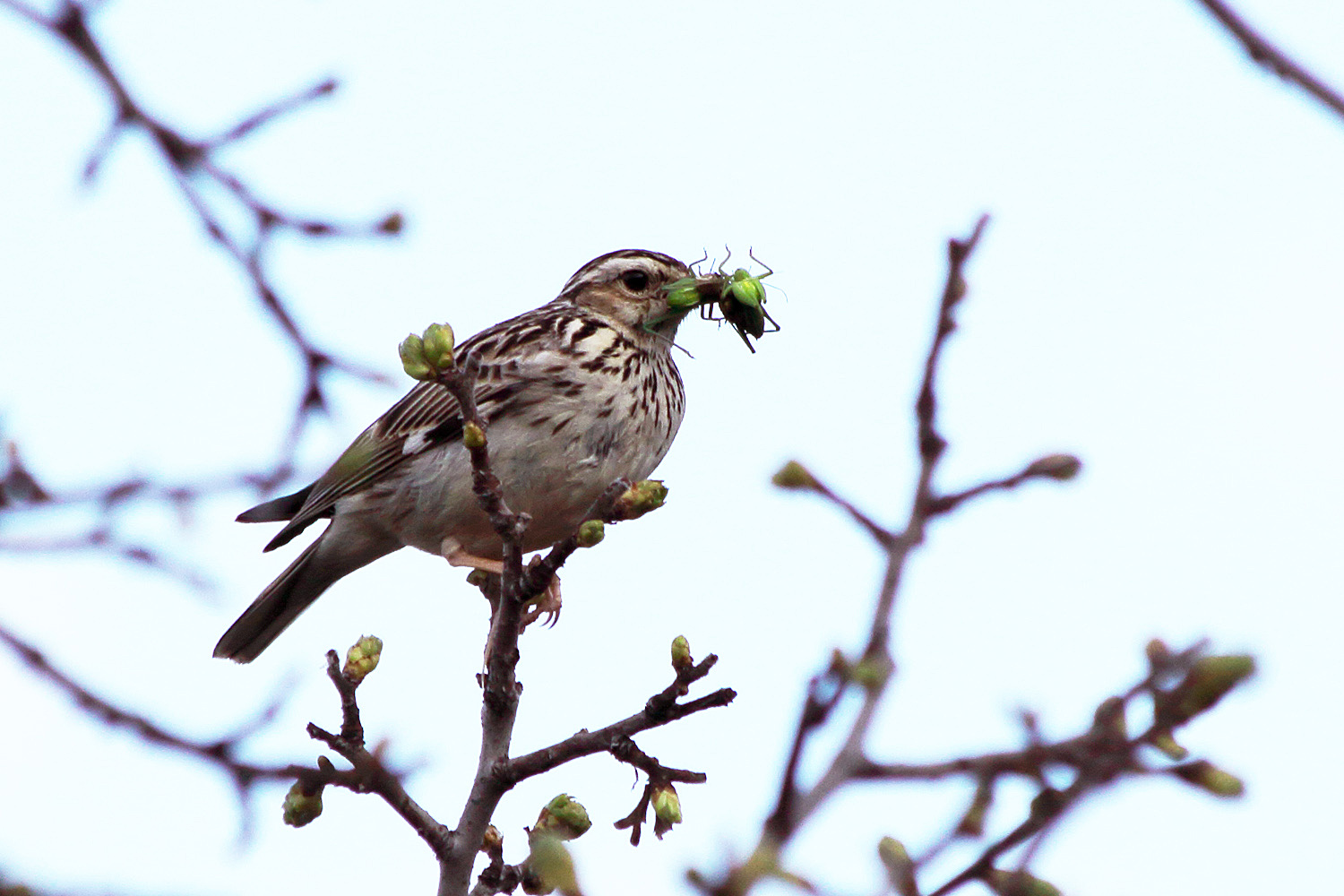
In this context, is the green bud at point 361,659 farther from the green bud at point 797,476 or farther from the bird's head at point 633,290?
the bird's head at point 633,290

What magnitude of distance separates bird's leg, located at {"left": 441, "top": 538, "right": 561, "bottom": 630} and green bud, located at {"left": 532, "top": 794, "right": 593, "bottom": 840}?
1.20 meters

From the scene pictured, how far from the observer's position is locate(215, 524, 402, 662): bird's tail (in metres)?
7.83

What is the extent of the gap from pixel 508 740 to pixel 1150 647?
123 inches

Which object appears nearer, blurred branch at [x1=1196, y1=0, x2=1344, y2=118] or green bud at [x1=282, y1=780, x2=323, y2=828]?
blurred branch at [x1=1196, y1=0, x2=1344, y2=118]

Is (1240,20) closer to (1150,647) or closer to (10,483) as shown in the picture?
(1150,647)

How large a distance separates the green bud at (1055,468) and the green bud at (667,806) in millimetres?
2897

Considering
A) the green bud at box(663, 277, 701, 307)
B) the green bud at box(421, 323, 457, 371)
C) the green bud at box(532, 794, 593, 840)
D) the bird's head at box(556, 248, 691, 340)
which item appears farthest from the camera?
the bird's head at box(556, 248, 691, 340)

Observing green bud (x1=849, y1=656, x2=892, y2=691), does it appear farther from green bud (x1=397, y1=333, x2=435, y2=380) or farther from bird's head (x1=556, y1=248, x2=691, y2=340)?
bird's head (x1=556, y1=248, x2=691, y2=340)

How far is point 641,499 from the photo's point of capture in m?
4.33

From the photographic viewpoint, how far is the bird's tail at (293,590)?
7832mm

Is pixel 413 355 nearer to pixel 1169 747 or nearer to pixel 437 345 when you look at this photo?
pixel 437 345

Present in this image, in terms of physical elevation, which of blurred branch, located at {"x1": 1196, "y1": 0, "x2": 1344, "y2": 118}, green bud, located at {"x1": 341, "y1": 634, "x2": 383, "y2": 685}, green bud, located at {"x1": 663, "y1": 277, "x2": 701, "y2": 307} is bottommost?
blurred branch, located at {"x1": 1196, "y1": 0, "x2": 1344, "y2": 118}

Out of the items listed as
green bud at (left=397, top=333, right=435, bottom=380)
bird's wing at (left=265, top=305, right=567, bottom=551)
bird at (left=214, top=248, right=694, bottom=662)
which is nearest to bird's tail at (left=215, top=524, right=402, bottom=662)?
bird at (left=214, top=248, right=694, bottom=662)

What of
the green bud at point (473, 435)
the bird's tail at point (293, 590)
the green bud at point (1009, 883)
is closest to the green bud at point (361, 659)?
the green bud at point (473, 435)
